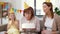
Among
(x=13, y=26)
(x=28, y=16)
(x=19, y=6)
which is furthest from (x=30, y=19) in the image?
(x=19, y=6)

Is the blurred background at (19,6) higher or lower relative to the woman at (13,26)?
higher

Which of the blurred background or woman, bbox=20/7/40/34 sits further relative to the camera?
the blurred background

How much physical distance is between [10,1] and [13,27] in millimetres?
586

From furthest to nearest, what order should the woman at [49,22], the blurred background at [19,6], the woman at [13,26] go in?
the blurred background at [19,6]
the woman at [13,26]
the woman at [49,22]

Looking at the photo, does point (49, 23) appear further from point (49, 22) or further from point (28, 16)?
point (28, 16)

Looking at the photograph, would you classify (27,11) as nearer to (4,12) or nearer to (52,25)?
(52,25)

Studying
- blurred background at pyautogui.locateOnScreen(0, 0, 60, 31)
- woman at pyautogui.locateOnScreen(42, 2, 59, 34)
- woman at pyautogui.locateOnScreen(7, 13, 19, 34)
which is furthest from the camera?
blurred background at pyautogui.locateOnScreen(0, 0, 60, 31)


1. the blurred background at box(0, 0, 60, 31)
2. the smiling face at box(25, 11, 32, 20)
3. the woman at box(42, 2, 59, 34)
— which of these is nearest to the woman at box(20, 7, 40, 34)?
the smiling face at box(25, 11, 32, 20)

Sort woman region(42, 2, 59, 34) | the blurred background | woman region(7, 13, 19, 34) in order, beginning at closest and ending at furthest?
woman region(42, 2, 59, 34), woman region(7, 13, 19, 34), the blurred background

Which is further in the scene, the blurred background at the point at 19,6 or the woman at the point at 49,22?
the blurred background at the point at 19,6

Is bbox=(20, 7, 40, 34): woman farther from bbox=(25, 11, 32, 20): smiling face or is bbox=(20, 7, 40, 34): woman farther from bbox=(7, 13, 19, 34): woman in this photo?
bbox=(7, 13, 19, 34): woman

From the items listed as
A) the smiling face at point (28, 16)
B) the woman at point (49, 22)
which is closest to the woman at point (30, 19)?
the smiling face at point (28, 16)

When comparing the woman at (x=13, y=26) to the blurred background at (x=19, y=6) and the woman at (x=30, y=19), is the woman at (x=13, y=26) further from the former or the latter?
the blurred background at (x=19, y=6)

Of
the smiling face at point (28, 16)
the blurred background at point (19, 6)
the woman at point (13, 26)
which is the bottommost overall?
the woman at point (13, 26)
